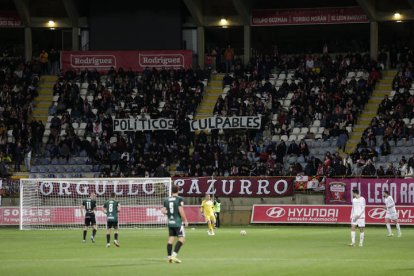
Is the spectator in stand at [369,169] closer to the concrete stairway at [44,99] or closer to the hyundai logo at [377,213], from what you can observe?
the hyundai logo at [377,213]

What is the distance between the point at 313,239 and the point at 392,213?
15.4 ft

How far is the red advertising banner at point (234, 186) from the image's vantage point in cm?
5022

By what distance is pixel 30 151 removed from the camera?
187 ft

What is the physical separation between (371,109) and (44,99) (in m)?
21.6

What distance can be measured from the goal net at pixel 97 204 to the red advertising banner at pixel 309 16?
1831 cm

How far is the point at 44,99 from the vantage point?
6319 centimetres

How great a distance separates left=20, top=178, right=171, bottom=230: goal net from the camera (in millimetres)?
48938

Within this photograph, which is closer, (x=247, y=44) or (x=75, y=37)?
(x=247, y=44)

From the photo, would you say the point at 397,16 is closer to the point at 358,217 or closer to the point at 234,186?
the point at 234,186

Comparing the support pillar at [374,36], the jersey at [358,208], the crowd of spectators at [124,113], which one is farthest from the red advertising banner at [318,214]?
the support pillar at [374,36]

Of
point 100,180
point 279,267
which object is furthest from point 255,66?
point 279,267

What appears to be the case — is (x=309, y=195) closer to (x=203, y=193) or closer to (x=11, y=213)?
(x=203, y=193)

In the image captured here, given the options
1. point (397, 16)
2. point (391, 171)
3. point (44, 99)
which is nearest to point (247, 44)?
point (397, 16)

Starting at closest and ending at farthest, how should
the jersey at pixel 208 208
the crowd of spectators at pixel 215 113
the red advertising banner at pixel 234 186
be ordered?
the jersey at pixel 208 208 < the red advertising banner at pixel 234 186 < the crowd of spectators at pixel 215 113
